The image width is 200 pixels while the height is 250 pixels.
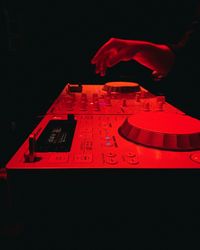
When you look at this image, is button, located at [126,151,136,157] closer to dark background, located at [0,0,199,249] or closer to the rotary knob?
the rotary knob

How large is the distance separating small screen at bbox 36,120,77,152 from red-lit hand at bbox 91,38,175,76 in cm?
44

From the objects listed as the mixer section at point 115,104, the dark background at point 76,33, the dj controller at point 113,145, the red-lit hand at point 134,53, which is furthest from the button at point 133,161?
the dark background at point 76,33

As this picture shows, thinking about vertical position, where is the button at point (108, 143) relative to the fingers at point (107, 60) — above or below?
below

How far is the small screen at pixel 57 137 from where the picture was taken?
84 cm

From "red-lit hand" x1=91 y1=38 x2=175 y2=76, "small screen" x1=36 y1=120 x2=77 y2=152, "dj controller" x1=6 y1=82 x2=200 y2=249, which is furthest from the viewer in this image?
"red-lit hand" x1=91 y1=38 x2=175 y2=76

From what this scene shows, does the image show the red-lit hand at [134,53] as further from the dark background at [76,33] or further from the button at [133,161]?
the dark background at [76,33]

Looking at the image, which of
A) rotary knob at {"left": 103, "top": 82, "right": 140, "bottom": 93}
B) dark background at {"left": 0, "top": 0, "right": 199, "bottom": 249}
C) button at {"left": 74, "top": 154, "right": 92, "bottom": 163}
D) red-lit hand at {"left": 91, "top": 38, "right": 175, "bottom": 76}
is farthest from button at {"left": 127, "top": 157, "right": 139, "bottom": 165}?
dark background at {"left": 0, "top": 0, "right": 199, "bottom": 249}

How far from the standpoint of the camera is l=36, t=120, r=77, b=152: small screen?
0.84 meters

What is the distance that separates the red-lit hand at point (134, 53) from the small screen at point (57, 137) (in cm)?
44

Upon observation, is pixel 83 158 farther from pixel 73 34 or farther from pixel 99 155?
pixel 73 34

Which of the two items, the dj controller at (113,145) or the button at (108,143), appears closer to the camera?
the dj controller at (113,145)

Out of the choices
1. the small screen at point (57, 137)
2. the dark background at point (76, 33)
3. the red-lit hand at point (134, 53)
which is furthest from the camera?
the dark background at point (76, 33)
